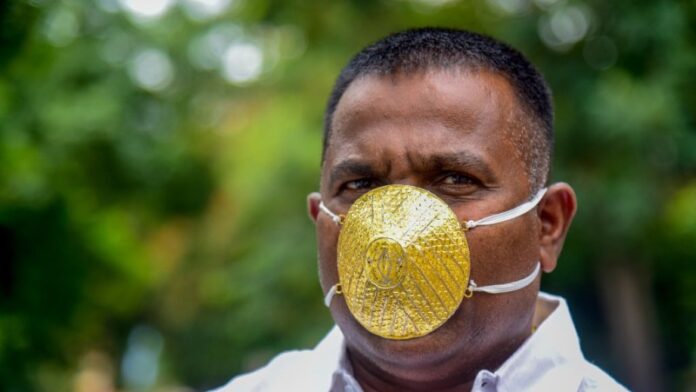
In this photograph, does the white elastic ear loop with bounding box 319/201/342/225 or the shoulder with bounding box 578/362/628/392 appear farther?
the white elastic ear loop with bounding box 319/201/342/225

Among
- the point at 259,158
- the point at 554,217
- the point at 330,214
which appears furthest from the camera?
the point at 259,158

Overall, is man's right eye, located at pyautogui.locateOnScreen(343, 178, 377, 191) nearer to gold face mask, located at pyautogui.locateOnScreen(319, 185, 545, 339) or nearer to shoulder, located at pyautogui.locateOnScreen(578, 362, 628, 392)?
gold face mask, located at pyautogui.locateOnScreen(319, 185, 545, 339)

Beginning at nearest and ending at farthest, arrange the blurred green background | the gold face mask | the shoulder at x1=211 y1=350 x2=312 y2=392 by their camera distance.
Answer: the gold face mask
the shoulder at x1=211 y1=350 x2=312 y2=392
the blurred green background

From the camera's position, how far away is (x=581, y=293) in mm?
15008

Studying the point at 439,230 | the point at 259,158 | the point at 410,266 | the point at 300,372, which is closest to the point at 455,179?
the point at 439,230

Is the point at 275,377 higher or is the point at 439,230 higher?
the point at 439,230

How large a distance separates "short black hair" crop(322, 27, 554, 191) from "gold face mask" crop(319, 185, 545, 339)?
34 centimetres

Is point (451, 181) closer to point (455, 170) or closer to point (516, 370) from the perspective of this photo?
point (455, 170)

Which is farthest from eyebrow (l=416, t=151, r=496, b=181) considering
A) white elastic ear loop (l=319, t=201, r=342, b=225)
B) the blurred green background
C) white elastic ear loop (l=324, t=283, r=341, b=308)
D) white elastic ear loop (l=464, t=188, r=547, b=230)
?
the blurred green background

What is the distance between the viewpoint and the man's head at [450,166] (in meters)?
2.46

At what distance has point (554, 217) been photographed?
108 inches

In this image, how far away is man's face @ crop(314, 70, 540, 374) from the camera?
2455 mm

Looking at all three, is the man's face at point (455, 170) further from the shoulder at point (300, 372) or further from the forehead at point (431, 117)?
the shoulder at point (300, 372)

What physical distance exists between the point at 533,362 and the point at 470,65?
2.71 feet
